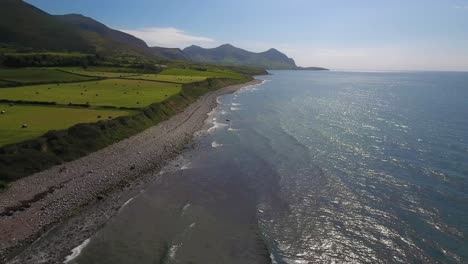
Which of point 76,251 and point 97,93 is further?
point 97,93

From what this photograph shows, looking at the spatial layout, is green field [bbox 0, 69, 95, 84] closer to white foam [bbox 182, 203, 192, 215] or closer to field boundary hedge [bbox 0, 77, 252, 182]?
field boundary hedge [bbox 0, 77, 252, 182]

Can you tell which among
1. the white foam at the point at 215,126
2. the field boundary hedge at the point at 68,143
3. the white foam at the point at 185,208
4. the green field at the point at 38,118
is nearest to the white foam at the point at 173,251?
the white foam at the point at 185,208

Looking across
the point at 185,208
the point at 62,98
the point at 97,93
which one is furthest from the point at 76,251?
the point at 97,93

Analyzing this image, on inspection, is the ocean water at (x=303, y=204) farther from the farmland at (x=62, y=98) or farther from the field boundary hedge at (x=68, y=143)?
the farmland at (x=62, y=98)

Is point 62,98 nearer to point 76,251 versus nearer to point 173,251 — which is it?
point 76,251

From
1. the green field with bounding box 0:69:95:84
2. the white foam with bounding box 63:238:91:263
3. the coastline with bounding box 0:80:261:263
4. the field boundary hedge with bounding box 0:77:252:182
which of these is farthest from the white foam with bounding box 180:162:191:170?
the green field with bounding box 0:69:95:84

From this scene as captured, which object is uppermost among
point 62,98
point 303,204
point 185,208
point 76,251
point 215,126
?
point 62,98

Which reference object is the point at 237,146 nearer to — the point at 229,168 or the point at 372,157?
the point at 229,168
